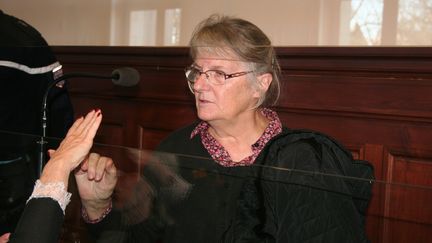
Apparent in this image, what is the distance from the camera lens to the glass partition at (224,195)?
91cm

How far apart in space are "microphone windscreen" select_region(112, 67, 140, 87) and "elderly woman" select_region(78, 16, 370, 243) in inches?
Answer: 9.6

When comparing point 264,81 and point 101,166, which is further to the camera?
point 264,81

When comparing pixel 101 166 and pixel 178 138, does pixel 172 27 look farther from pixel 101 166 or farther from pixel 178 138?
pixel 101 166

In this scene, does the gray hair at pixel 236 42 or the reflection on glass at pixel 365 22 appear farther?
the reflection on glass at pixel 365 22

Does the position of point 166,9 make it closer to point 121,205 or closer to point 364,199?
point 121,205

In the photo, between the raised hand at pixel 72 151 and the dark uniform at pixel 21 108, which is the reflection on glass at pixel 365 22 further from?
the raised hand at pixel 72 151

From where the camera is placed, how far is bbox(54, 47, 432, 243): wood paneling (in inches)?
64.6

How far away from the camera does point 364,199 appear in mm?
924

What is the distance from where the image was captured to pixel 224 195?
3.43 ft

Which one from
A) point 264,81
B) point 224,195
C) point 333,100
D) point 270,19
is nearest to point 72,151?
point 224,195

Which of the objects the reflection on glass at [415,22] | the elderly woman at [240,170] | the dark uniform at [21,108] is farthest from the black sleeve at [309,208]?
the reflection on glass at [415,22]

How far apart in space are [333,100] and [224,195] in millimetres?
821

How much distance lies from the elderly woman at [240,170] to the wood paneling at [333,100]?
185 millimetres

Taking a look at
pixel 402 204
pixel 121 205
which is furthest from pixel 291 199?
pixel 121 205
